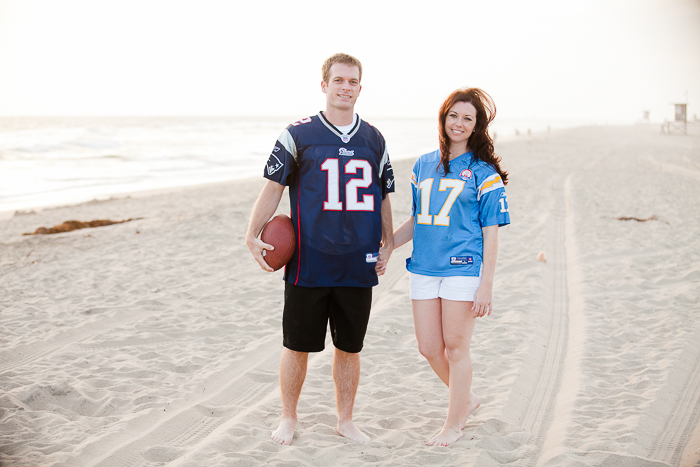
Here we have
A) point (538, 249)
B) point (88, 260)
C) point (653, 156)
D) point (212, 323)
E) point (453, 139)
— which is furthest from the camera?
point (653, 156)

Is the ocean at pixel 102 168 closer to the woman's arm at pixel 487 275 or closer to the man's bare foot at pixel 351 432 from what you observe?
the man's bare foot at pixel 351 432

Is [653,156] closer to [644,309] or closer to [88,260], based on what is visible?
[644,309]

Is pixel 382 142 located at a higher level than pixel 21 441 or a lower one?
higher

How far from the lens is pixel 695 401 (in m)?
3.51

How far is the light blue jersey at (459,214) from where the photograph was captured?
9.29ft

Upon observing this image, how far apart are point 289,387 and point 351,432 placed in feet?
1.67

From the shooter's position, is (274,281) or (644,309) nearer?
(644,309)

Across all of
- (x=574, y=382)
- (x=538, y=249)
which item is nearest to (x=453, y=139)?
(x=574, y=382)

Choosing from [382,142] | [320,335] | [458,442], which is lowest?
[458,442]

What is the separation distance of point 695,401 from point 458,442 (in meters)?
1.87

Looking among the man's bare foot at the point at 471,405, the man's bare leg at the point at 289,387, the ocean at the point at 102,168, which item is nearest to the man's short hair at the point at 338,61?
the man's bare leg at the point at 289,387

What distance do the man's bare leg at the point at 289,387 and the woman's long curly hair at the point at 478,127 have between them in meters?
1.49

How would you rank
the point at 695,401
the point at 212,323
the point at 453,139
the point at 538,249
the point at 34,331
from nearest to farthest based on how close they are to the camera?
the point at 453,139
the point at 695,401
the point at 34,331
the point at 212,323
the point at 538,249

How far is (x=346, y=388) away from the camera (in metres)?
3.18
